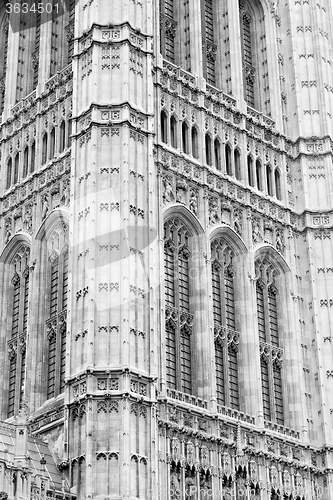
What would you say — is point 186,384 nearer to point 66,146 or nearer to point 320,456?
point 320,456

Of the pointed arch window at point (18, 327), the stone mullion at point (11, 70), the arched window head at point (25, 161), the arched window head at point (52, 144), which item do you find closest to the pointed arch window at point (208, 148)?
the arched window head at point (52, 144)

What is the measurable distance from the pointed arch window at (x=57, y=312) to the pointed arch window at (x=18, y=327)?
4.48 ft

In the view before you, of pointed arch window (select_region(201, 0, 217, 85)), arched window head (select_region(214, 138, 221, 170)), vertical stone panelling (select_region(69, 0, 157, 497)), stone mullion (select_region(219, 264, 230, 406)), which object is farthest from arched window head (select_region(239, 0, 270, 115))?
stone mullion (select_region(219, 264, 230, 406))

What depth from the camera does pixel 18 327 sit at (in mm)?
44312

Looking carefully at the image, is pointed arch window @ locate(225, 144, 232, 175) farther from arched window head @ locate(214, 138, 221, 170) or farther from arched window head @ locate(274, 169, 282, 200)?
arched window head @ locate(274, 169, 282, 200)

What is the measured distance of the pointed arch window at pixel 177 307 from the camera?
41312 mm

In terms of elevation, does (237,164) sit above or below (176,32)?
below

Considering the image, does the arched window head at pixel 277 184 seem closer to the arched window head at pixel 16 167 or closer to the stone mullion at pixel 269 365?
the stone mullion at pixel 269 365

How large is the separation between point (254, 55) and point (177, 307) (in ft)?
52.4

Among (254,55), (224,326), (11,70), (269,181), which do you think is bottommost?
(224,326)

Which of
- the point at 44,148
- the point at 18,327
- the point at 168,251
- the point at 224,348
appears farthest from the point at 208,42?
the point at 18,327

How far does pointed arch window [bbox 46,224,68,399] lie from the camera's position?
136 ft

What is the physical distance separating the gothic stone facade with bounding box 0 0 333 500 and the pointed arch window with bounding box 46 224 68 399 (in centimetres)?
8

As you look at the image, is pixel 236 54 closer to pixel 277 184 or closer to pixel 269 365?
pixel 277 184
